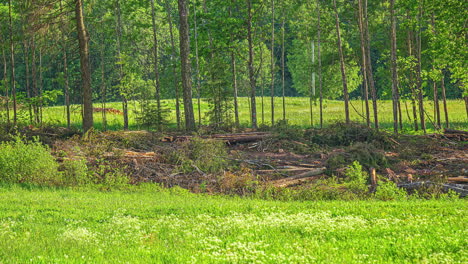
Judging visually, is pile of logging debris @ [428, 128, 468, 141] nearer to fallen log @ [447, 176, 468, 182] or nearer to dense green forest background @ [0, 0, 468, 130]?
dense green forest background @ [0, 0, 468, 130]

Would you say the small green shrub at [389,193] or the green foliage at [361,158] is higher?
the green foliage at [361,158]

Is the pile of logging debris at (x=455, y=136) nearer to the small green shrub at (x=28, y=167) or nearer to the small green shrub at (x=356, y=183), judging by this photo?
the small green shrub at (x=356, y=183)

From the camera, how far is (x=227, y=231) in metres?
9.16

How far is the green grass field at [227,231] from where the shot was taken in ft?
24.0

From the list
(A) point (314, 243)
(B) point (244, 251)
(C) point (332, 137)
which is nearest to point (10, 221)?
(B) point (244, 251)

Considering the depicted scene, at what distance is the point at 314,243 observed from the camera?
26.4 ft

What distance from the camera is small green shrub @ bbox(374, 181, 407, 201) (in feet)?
43.8

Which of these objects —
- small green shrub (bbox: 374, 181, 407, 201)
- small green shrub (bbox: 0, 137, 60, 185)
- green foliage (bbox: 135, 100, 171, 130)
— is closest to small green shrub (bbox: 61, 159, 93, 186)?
small green shrub (bbox: 0, 137, 60, 185)

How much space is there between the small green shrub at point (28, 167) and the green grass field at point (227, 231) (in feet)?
8.64

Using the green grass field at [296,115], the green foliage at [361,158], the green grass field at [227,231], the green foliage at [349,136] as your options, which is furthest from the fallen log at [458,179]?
the green grass field at [296,115]

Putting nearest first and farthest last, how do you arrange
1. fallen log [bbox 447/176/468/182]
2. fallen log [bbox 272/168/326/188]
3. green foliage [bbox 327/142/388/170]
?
fallen log [bbox 447/176/468/182] → fallen log [bbox 272/168/326/188] → green foliage [bbox 327/142/388/170]

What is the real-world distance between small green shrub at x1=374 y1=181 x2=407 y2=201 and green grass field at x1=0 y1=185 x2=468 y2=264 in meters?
1.29

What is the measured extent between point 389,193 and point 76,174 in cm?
1040

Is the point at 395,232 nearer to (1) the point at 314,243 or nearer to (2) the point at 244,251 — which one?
(1) the point at 314,243
